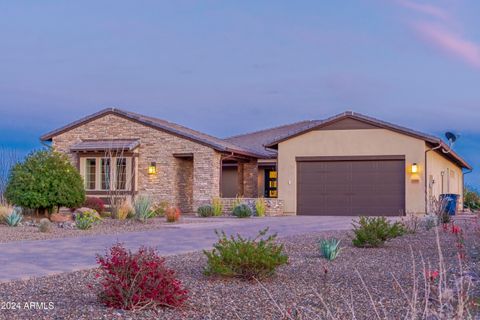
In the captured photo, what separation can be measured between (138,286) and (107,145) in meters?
22.0

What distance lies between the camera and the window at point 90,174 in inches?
1123

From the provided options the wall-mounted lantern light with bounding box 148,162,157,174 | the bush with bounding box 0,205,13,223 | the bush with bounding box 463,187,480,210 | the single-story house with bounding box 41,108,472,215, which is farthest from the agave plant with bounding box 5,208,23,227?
the bush with bounding box 463,187,480,210

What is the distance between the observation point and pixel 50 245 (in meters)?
12.3

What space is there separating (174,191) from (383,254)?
1733 centimetres

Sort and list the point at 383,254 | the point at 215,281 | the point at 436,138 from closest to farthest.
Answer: the point at 215,281
the point at 383,254
the point at 436,138

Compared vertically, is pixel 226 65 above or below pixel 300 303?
above

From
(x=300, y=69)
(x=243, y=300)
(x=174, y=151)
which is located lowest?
(x=243, y=300)

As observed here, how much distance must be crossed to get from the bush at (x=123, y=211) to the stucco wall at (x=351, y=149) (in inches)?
309

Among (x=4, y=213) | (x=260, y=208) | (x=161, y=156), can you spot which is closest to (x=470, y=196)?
(x=260, y=208)

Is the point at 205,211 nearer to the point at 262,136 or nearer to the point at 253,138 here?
the point at 253,138

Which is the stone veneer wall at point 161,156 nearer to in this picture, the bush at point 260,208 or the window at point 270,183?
the bush at point 260,208

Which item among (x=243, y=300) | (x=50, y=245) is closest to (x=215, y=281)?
(x=243, y=300)

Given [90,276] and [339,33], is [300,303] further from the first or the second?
[339,33]

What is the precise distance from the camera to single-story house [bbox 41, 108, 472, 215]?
2530 centimetres
